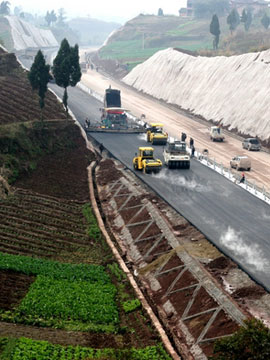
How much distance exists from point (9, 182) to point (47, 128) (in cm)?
1598

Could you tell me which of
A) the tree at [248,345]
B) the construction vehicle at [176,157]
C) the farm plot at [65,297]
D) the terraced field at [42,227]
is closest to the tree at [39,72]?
the construction vehicle at [176,157]

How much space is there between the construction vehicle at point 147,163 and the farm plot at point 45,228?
7779mm

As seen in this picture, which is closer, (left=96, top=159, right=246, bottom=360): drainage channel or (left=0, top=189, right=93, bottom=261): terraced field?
(left=96, top=159, right=246, bottom=360): drainage channel

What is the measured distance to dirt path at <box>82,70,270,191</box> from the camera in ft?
190

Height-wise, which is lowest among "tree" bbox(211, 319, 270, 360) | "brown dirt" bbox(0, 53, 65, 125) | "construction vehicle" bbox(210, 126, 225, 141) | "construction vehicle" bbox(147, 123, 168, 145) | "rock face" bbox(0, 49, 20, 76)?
"construction vehicle" bbox(210, 126, 225, 141)

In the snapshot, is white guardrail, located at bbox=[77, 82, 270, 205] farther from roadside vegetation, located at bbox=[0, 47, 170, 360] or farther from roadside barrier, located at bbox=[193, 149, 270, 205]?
roadside vegetation, located at bbox=[0, 47, 170, 360]

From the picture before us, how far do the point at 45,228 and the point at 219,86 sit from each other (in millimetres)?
60535

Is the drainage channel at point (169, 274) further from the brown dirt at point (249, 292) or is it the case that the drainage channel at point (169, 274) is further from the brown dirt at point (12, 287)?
the brown dirt at point (12, 287)

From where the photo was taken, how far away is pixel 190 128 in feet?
262

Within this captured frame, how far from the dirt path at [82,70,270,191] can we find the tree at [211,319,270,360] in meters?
31.3

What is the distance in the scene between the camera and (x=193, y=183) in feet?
152

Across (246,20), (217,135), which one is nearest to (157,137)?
(217,135)

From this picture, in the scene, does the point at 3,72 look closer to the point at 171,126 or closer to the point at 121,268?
the point at 171,126

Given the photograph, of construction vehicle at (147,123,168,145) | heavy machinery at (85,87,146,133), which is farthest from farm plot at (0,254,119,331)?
heavy machinery at (85,87,146,133)
